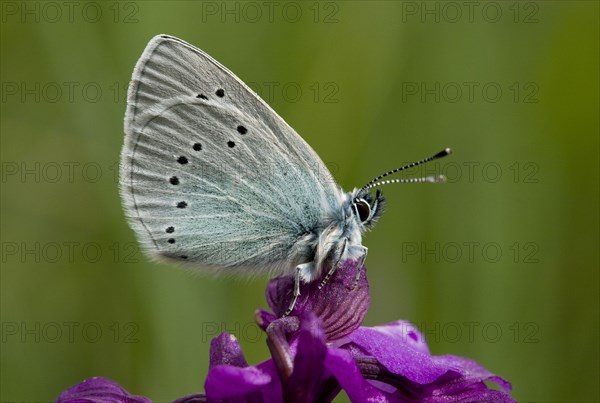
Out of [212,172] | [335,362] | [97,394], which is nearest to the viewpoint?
[335,362]

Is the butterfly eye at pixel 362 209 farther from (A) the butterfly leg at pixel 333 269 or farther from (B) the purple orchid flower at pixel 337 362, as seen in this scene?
(B) the purple orchid flower at pixel 337 362

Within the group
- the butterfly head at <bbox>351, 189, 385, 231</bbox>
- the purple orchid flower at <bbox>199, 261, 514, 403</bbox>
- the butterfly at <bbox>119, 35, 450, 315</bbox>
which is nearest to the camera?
the purple orchid flower at <bbox>199, 261, 514, 403</bbox>

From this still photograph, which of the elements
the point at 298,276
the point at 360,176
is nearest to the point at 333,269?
the point at 298,276

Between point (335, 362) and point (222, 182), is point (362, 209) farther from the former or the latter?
point (335, 362)

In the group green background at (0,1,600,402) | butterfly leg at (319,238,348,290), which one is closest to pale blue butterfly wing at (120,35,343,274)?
butterfly leg at (319,238,348,290)

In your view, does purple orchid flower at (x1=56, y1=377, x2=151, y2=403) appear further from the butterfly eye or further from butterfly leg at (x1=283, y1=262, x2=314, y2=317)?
the butterfly eye

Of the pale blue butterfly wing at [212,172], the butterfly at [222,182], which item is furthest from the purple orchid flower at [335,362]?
the pale blue butterfly wing at [212,172]

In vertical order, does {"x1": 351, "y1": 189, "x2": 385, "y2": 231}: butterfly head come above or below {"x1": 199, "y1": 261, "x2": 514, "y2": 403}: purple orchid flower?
above

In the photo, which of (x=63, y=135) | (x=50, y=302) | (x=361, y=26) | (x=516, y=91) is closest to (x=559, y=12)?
(x=516, y=91)
